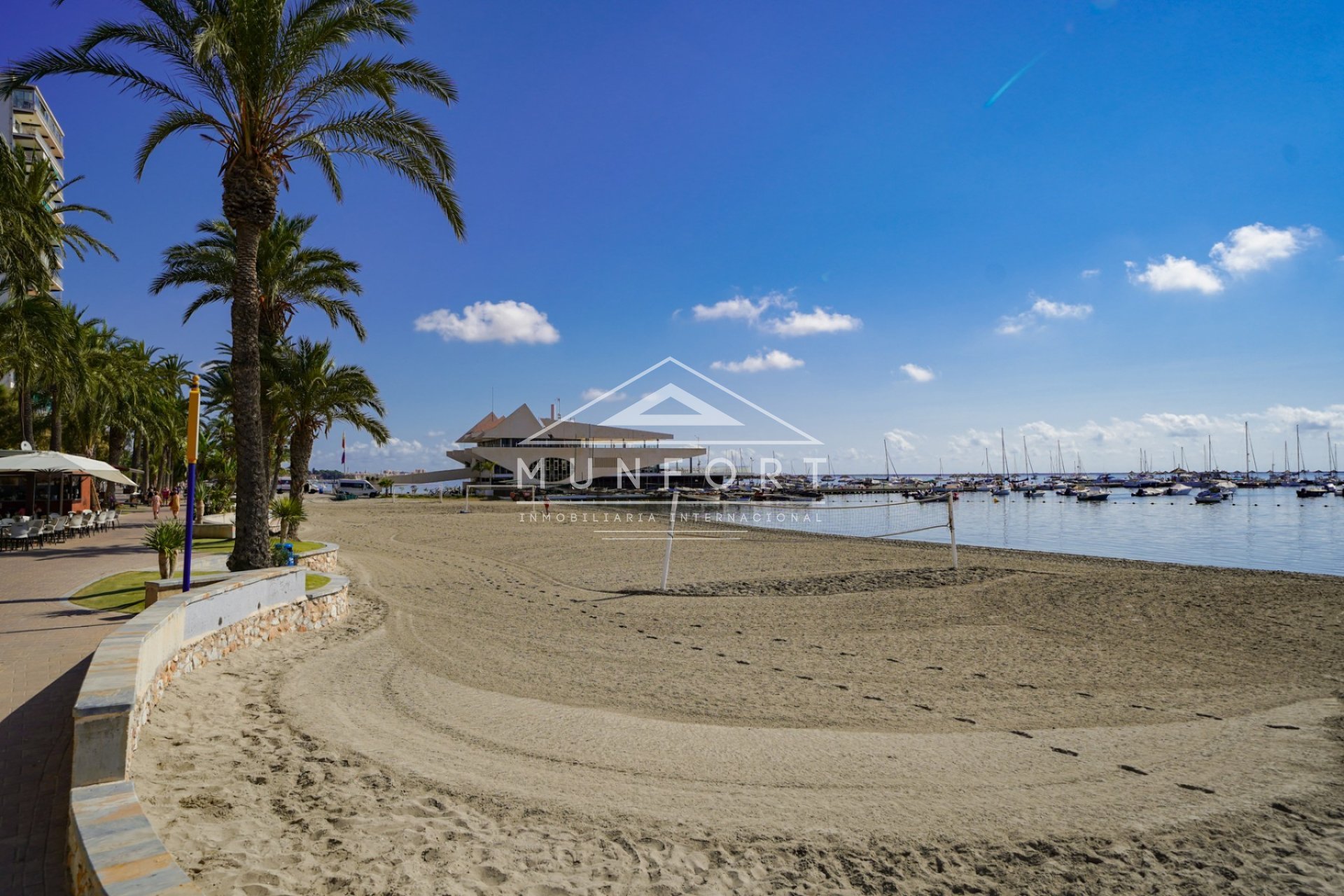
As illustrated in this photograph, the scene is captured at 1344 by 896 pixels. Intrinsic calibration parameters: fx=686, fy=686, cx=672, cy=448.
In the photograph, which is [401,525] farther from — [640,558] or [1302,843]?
[1302,843]

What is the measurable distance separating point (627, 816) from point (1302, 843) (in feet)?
14.8

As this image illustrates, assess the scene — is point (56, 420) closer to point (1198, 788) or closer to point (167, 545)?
point (167, 545)

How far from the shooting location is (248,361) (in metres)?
10.7

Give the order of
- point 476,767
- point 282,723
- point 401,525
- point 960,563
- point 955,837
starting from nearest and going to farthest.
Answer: point 955,837 < point 476,767 < point 282,723 < point 960,563 < point 401,525

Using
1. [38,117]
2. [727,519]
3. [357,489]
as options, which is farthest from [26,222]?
[38,117]

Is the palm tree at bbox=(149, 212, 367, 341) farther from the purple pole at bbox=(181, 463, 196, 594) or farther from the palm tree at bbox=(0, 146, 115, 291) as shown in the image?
the purple pole at bbox=(181, 463, 196, 594)

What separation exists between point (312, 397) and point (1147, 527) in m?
43.6

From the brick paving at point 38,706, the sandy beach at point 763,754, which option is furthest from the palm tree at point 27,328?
the sandy beach at point 763,754

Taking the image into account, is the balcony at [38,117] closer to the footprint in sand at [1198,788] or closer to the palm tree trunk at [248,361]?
the palm tree trunk at [248,361]

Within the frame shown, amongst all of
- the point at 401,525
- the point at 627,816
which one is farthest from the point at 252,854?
the point at 401,525

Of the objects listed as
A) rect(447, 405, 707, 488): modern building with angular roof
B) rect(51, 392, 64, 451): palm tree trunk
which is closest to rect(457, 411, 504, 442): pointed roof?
rect(447, 405, 707, 488): modern building with angular roof

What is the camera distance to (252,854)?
388cm

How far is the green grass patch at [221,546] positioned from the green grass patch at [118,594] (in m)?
2.77

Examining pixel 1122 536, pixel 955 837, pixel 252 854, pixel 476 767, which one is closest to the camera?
pixel 252 854
